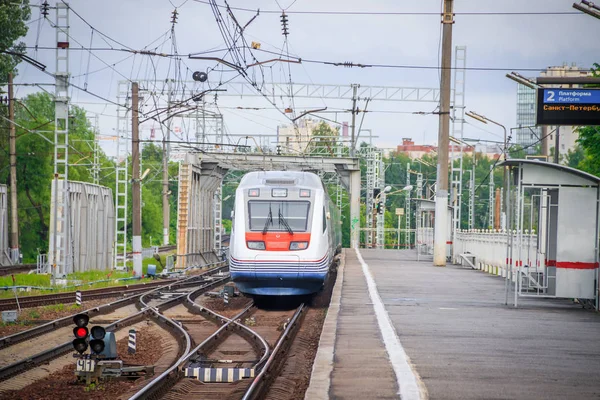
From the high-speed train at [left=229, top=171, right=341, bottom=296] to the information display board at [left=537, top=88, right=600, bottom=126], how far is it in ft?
20.4

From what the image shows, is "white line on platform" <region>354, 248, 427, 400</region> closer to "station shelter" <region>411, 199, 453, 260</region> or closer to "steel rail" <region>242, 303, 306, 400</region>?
"steel rail" <region>242, 303, 306, 400</region>

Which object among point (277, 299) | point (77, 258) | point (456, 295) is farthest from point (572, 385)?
point (77, 258)

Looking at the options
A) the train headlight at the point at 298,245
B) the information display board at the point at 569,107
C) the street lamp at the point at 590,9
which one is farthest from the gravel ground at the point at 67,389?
the street lamp at the point at 590,9

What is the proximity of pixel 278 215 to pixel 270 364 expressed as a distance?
9.42 metres

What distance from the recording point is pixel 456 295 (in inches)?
843

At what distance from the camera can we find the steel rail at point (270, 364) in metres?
10.6

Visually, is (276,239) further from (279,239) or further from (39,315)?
(39,315)

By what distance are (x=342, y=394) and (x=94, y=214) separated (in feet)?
119

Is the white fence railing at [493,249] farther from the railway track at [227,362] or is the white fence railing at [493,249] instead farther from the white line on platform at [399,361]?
the white line on platform at [399,361]

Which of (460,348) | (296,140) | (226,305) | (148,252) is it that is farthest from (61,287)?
(296,140)

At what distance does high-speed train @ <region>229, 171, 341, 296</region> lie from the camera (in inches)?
833

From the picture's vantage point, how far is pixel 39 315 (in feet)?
69.2

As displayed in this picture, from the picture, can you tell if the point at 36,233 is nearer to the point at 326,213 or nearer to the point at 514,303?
the point at 326,213

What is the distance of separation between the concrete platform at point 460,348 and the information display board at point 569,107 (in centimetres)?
378
